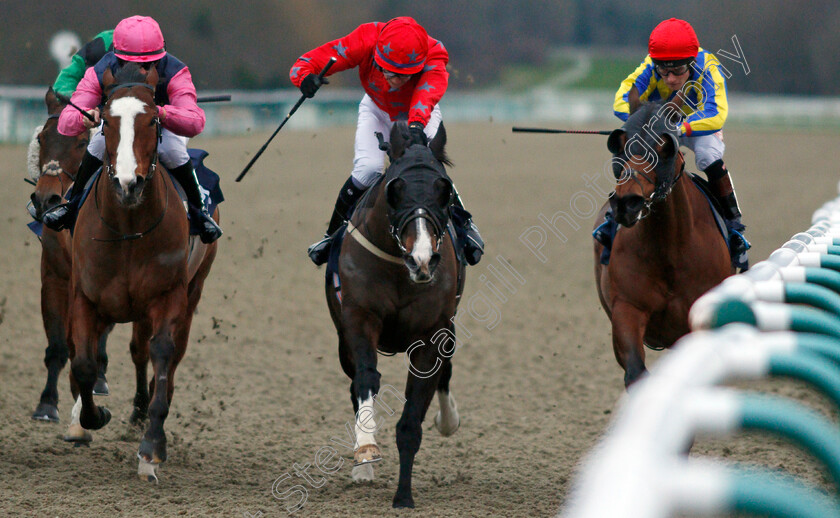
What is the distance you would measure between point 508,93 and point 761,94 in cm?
1490

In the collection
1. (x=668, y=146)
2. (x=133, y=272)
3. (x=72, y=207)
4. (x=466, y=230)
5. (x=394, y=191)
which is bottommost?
(x=133, y=272)

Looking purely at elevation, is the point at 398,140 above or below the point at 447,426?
above

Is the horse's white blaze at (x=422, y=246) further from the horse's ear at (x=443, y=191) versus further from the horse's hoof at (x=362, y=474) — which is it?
the horse's hoof at (x=362, y=474)

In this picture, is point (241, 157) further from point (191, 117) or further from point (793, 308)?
point (793, 308)

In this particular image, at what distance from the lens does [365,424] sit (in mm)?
4359

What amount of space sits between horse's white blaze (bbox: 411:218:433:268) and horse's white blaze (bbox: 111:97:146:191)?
1232 millimetres

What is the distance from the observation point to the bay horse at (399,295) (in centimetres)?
425

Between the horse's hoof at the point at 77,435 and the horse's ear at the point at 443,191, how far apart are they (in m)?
2.44

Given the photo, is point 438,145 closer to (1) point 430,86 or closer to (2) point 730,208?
(1) point 430,86

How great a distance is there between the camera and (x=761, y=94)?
4544 centimetres

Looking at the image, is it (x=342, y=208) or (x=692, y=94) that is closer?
(x=692, y=94)

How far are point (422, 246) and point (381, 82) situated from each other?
4.85ft

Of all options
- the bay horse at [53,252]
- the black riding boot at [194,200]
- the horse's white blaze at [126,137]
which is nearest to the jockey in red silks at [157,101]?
the black riding boot at [194,200]

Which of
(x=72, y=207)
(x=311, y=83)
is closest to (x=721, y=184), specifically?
(x=311, y=83)
